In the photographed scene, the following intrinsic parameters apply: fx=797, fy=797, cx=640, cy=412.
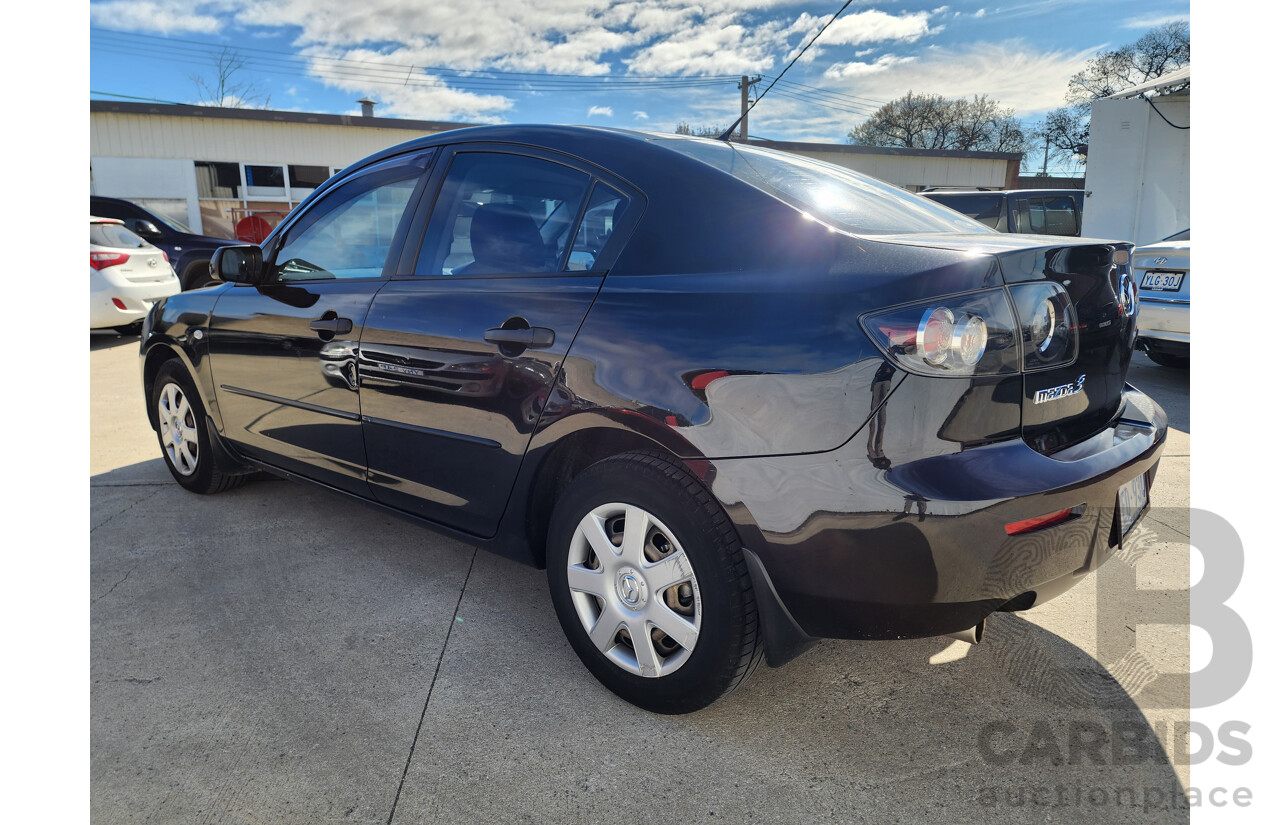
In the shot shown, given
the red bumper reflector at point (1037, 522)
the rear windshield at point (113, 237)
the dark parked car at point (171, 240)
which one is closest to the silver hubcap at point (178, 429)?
the red bumper reflector at point (1037, 522)

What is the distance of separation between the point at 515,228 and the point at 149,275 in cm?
879

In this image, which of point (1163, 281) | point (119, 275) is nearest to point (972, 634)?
point (1163, 281)

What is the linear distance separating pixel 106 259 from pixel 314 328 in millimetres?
7736

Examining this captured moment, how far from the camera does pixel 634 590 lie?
2.12 metres

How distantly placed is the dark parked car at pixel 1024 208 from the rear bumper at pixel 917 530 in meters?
7.95

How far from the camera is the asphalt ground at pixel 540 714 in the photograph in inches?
73.2

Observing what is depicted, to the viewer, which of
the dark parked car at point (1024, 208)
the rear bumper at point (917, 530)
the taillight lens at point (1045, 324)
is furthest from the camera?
the dark parked car at point (1024, 208)

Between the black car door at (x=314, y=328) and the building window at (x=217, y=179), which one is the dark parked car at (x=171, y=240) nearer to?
the building window at (x=217, y=179)

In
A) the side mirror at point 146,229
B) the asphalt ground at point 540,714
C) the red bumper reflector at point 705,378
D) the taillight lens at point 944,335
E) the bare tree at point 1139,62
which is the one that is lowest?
the asphalt ground at point 540,714

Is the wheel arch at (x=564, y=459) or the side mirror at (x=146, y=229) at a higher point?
the side mirror at (x=146, y=229)

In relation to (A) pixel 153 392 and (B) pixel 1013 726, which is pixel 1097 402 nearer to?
(B) pixel 1013 726

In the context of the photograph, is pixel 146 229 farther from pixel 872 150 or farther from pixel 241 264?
pixel 872 150

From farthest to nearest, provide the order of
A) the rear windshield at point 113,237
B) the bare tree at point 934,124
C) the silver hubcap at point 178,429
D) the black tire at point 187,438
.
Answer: the bare tree at point 934,124 → the rear windshield at point 113,237 → the silver hubcap at point 178,429 → the black tire at point 187,438

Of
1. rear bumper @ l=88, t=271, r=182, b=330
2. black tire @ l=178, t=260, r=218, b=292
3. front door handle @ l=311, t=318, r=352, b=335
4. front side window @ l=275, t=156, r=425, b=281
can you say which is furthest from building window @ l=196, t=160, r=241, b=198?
front door handle @ l=311, t=318, r=352, b=335
